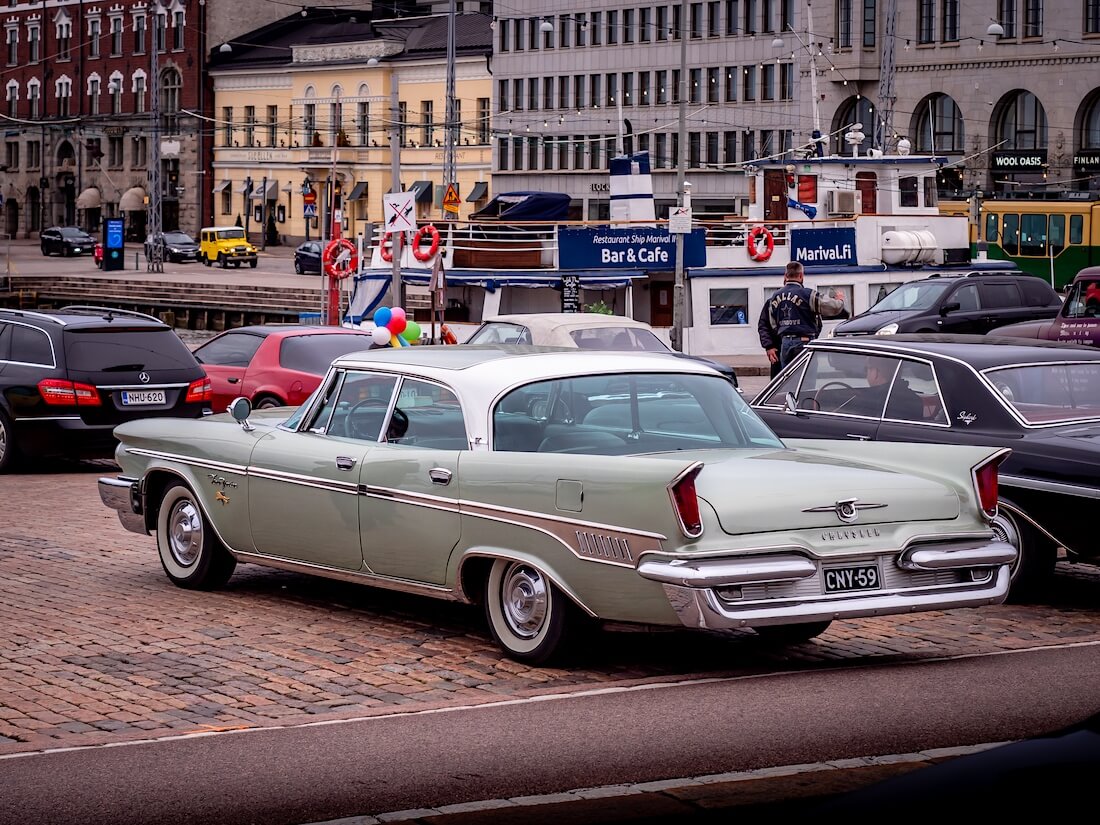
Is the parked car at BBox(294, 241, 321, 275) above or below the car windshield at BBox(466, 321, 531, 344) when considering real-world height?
above

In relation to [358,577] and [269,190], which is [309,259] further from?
[358,577]

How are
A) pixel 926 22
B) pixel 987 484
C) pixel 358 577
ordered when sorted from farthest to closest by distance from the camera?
1. pixel 926 22
2. pixel 358 577
3. pixel 987 484

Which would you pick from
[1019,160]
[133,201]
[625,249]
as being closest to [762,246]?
[625,249]

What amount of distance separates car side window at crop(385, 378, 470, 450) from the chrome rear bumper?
238 cm

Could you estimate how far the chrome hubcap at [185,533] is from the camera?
10.4m

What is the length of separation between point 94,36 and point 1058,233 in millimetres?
72791

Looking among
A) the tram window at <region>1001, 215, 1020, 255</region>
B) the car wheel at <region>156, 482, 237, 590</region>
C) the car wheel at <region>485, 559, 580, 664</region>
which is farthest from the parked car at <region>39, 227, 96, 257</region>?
the car wheel at <region>485, 559, 580, 664</region>

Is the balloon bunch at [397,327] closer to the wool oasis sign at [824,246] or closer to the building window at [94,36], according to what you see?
the wool oasis sign at [824,246]

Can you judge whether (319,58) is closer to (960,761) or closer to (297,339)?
(297,339)

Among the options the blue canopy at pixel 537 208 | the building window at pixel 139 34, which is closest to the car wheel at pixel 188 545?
the blue canopy at pixel 537 208

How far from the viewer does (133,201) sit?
105375mm

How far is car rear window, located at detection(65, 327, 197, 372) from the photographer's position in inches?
681

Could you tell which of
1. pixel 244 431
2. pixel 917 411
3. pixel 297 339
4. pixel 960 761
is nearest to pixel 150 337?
pixel 297 339

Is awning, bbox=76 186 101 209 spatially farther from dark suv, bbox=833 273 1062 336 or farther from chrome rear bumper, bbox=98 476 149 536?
chrome rear bumper, bbox=98 476 149 536
